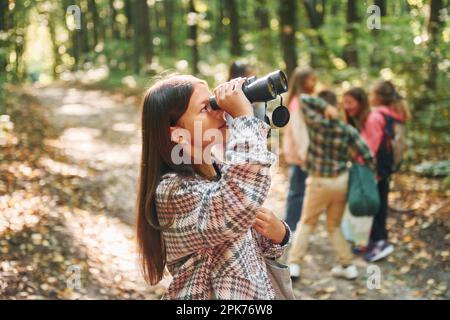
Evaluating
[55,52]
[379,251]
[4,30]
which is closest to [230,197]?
[379,251]

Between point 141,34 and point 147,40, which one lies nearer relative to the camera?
point 147,40

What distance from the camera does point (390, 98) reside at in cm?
571

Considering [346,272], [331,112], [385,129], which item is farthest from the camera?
[385,129]

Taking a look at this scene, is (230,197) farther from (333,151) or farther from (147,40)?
(147,40)

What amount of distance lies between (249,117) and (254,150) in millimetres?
136

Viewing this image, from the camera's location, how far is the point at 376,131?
569cm

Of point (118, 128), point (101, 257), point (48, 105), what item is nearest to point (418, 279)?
point (101, 257)

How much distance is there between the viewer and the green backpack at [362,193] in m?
5.34

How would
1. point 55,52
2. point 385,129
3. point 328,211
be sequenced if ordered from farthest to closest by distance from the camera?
point 55,52 → point 385,129 → point 328,211

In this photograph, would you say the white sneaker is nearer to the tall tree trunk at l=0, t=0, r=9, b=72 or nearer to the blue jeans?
the blue jeans

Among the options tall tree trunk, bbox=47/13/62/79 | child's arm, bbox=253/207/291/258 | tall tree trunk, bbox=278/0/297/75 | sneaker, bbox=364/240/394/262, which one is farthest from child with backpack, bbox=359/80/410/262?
tall tree trunk, bbox=47/13/62/79

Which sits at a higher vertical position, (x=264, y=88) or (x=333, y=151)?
(x=264, y=88)

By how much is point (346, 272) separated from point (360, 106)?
1.90 metres
